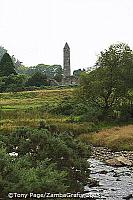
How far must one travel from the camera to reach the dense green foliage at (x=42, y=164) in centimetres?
1462

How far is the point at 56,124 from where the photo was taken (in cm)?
5341

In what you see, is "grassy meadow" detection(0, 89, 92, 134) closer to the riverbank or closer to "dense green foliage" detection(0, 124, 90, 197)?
the riverbank

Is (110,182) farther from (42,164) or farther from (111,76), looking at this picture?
(111,76)

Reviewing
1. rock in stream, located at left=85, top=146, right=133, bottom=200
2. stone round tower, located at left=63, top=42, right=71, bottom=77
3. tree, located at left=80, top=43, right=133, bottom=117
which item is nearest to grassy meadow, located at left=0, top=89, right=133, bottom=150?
tree, located at left=80, top=43, right=133, bottom=117

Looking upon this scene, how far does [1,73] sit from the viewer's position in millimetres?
118750

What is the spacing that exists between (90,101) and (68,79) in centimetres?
7867

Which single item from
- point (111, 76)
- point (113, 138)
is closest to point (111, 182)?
point (113, 138)

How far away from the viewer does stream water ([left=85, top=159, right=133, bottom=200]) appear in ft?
74.1

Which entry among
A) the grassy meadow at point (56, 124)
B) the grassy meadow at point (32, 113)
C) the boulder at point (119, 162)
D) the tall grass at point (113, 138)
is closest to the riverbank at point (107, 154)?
the boulder at point (119, 162)

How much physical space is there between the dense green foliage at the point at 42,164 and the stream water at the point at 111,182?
119 centimetres

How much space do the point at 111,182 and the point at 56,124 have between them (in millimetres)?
26900

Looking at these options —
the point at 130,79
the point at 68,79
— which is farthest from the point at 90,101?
the point at 68,79

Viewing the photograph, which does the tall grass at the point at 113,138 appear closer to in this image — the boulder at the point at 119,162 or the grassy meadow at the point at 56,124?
the grassy meadow at the point at 56,124

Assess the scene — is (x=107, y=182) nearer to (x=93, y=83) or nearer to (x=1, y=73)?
(x=93, y=83)
